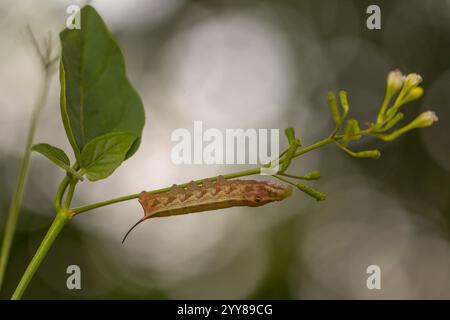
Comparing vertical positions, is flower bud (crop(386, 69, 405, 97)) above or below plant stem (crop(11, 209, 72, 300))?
above

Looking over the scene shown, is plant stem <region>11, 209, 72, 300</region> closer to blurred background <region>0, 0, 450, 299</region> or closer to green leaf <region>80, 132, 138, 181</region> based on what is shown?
green leaf <region>80, 132, 138, 181</region>

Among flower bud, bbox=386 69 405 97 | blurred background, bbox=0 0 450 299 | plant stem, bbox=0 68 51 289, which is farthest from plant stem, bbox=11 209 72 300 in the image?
blurred background, bbox=0 0 450 299

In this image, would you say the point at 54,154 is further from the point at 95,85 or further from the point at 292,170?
the point at 292,170

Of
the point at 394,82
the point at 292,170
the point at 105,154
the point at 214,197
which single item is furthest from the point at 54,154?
the point at 292,170

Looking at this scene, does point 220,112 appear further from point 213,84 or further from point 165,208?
point 165,208

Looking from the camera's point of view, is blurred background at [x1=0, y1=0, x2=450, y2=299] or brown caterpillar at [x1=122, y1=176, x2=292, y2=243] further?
blurred background at [x1=0, y1=0, x2=450, y2=299]

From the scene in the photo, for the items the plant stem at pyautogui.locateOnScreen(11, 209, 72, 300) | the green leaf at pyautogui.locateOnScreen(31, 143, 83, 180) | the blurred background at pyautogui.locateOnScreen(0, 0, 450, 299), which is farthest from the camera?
the blurred background at pyautogui.locateOnScreen(0, 0, 450, 299)
